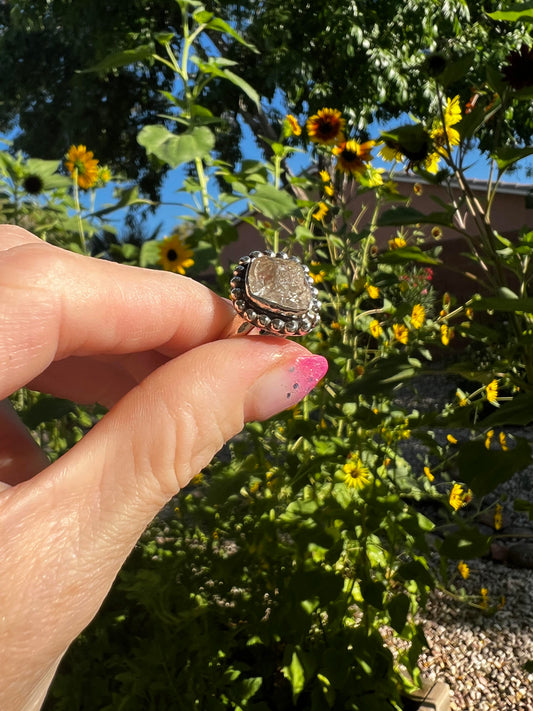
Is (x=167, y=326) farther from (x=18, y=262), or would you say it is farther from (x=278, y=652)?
(x=278, y=652)

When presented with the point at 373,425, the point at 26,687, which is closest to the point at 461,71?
the point at 373,425

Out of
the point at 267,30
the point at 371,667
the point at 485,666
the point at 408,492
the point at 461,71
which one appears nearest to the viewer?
the point at 461,71

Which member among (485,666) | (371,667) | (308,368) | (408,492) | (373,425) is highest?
(308,368)

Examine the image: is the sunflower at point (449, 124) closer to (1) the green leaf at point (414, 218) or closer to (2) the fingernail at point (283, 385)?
(1) the green leaf at point (414, 218)

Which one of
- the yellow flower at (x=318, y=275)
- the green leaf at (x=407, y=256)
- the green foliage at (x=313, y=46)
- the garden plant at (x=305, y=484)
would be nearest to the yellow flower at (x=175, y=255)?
the garden plant at (x=305, y=484)

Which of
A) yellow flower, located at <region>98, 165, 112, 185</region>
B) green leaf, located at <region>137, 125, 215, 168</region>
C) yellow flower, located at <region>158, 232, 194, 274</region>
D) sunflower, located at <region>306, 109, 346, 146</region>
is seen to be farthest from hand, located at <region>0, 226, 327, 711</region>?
sunflower, located at <region>306, 109, 346, 146</region>

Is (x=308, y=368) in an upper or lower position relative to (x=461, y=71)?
lower

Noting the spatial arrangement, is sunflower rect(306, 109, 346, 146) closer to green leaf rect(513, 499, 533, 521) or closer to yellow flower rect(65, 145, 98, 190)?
yellow flower rect(65, 145, 98, 190)
